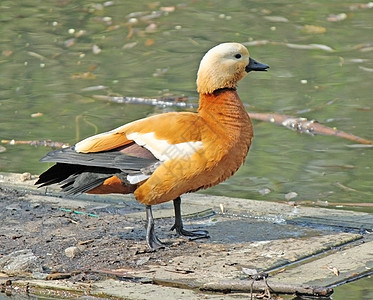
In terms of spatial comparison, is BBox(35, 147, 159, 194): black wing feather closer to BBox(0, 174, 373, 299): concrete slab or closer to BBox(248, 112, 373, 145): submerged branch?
BBox(0, 174, 373, 299): concrete slab

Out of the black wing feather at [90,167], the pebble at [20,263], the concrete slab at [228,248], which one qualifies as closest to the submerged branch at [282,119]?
the concrete slab at [228,248]

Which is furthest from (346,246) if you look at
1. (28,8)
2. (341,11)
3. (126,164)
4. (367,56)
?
(28,8)

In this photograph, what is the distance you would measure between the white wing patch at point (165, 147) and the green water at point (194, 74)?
5.09ft

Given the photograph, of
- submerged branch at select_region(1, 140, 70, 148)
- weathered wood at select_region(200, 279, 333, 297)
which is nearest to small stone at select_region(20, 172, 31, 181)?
submerged branch at select_region(1, 140, 70, 148)

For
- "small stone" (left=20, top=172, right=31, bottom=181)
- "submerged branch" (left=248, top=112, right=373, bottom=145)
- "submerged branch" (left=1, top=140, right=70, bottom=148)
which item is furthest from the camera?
"submerged branch" (left=248, top=112, right=373, bottom=145)

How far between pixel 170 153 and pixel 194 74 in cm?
504

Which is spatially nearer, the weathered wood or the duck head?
the weathered wood

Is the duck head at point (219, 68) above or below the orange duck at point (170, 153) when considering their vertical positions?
above

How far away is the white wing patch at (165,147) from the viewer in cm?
509

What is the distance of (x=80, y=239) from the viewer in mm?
5336

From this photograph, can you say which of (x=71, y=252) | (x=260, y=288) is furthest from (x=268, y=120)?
(x=260, y=288)

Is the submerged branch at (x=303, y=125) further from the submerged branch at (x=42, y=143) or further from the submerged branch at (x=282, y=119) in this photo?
the submerged branch at (x=42, y=143)

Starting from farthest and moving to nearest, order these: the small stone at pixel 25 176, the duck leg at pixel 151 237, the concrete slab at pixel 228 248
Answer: the small stone at pixel 25 176 → the duck leg at pixel 151 237 → the concrete slab at pixel 228 248

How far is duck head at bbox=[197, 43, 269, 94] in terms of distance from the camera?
210 inches
